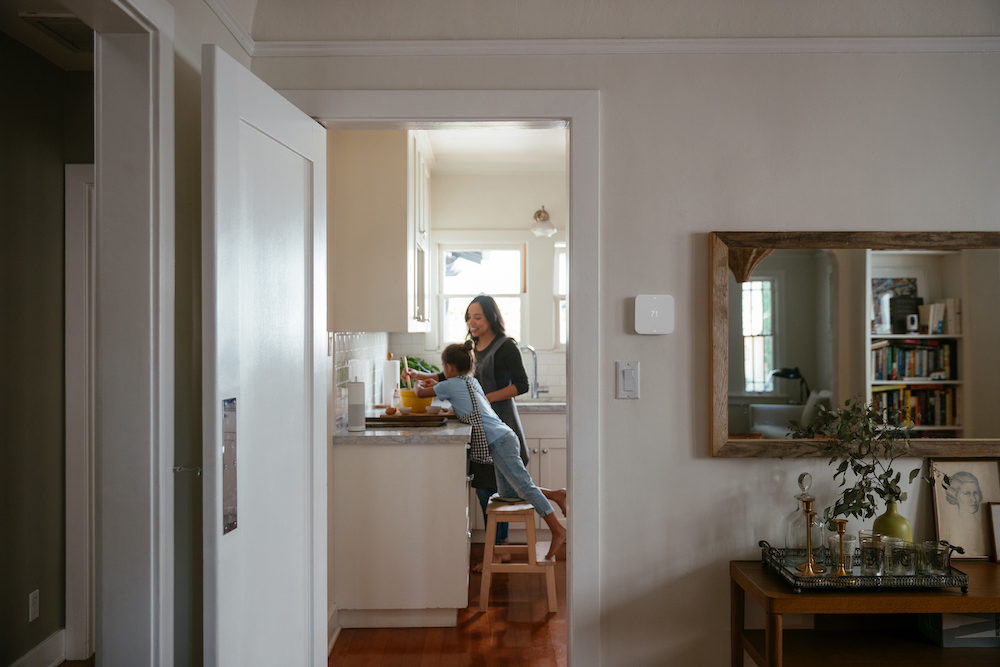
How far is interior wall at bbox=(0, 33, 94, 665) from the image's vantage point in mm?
2453

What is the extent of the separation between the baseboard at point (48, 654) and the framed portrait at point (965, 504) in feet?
11.1

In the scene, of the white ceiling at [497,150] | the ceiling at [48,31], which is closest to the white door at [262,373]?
the ceiling at [48,31]

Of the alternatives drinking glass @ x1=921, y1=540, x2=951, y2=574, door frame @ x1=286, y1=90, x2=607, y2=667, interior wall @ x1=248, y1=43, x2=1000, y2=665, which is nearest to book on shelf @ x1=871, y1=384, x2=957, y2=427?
interior wall @ x1=248, y1=43, x2=1000, y2=665

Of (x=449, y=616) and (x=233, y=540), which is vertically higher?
(x=233, y=540)

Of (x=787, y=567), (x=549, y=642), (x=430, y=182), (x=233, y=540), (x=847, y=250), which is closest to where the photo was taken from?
(x=233, y=540)

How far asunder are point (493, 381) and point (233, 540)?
238cm

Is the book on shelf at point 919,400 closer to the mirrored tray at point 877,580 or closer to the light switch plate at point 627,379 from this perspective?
the mirrored tray at point 877,580

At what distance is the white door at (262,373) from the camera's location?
152 centimetres

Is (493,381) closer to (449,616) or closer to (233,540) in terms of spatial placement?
(449,616)

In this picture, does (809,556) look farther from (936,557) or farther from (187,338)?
(187,338)

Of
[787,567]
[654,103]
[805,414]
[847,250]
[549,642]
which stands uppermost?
[654,103]

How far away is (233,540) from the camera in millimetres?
1579

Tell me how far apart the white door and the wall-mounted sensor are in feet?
3.44

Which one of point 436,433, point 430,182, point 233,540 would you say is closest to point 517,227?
point 430,182
